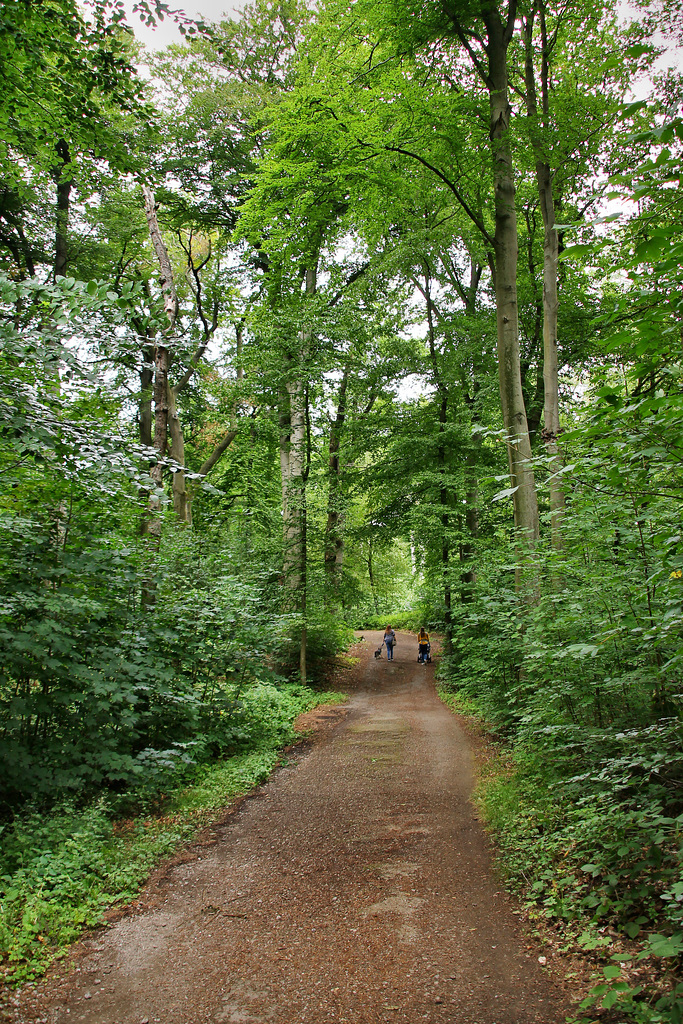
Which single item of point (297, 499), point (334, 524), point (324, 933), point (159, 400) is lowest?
point (324, 933)

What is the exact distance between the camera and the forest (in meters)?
3.39

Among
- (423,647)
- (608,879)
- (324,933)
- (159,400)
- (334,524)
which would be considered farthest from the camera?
(423,647)

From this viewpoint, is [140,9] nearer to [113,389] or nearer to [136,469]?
[113,389]

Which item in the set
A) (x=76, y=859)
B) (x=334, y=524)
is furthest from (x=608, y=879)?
(x=334, y=524)

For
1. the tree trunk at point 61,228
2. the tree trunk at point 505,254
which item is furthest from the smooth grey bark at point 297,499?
the tree trunk at point 61,228

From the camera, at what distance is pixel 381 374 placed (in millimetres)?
15656

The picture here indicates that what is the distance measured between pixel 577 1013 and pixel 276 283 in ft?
34.2

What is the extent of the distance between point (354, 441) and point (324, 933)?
13.0 meters

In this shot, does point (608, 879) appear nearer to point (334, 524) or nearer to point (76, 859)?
point (76, 859)

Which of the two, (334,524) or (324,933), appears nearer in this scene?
(324,933)

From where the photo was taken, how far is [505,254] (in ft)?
25.1

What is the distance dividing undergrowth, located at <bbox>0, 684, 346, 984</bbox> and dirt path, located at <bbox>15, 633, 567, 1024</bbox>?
230 millimetres

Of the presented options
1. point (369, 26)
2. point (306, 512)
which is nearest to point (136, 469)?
point (369, 26)

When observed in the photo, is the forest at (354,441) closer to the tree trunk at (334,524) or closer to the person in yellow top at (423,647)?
the tree trunk at (334,524)
